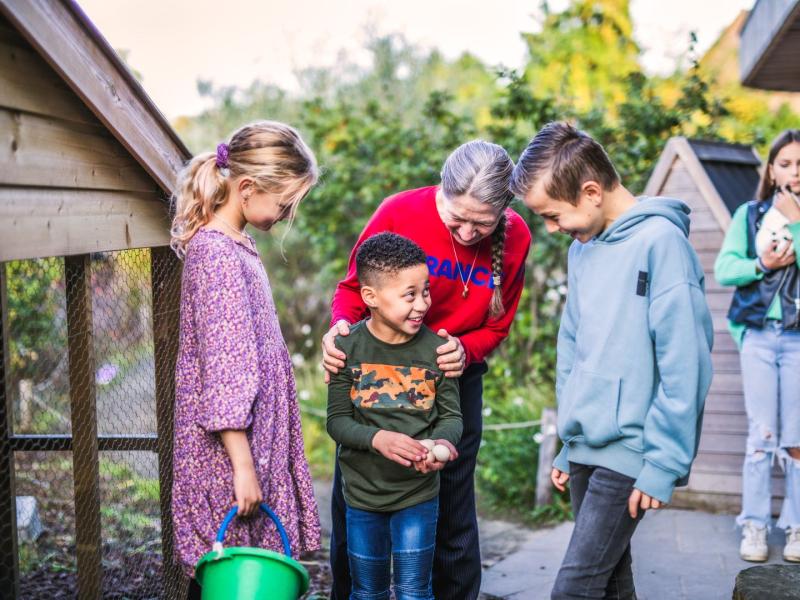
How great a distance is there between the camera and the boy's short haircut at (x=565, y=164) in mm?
2291

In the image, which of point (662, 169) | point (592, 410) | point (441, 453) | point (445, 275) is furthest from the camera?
point (662, 169)

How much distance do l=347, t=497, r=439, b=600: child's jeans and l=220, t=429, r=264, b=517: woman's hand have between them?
44cm

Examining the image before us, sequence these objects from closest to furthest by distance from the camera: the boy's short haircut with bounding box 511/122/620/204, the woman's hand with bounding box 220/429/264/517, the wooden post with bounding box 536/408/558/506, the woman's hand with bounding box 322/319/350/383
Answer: the woman's hand with bounding box 220/429/264/517, the boy's short haircut with bounding box 511/122/620/204, the woman's hand with bounding box 322/319/350/383, the wooden post with bounding box 536/408/558/506

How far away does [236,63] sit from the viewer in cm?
1071

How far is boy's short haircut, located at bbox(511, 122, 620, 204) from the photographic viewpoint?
90.2 inches

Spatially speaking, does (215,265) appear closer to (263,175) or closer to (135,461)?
(263,175)

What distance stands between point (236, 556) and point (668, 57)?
1022cm

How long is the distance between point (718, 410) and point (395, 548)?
265 centimetres

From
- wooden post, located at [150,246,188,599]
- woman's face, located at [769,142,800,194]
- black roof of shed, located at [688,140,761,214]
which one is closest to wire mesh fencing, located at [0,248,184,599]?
wooden post, located at [150,246,188,599]

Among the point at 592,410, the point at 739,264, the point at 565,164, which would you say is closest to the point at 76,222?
the point at 565,164

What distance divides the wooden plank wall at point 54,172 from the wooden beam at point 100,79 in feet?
0.22

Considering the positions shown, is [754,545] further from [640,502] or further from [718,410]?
[640,502]

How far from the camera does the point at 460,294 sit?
282cm

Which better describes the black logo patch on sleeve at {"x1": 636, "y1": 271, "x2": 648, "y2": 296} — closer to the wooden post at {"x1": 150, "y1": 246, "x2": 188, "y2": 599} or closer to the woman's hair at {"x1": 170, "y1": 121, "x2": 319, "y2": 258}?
the woman's hair at {"x1": 170, "y1": 121, "x2": 319, "y2": 258}
